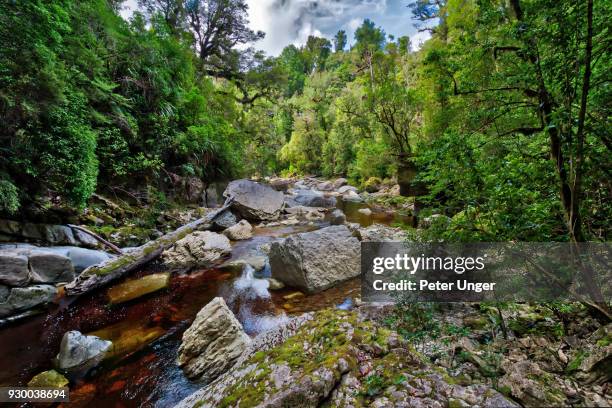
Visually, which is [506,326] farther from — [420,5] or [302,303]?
[420,5]

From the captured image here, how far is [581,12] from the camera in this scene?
1.59 m

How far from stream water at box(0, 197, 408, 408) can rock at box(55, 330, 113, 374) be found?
155 mm

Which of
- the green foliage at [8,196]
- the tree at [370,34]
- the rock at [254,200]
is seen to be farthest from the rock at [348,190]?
the tree at [370,34]

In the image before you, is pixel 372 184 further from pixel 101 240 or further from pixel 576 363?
pixel 576 363

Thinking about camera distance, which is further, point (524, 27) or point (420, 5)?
point (420, 5)

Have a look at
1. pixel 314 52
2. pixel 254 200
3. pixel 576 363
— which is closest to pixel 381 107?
pixel 254 200

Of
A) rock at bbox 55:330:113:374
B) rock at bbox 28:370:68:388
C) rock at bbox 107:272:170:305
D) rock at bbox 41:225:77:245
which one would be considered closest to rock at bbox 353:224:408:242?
rock at bbox 107:272:170:305

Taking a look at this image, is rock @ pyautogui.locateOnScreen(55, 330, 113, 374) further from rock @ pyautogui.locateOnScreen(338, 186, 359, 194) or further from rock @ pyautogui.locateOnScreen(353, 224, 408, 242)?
rock @ pyautogui.locateOnScreen(338, 186, 359, 194)

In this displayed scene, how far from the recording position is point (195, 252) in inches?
289

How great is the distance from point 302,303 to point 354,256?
162 centimetres

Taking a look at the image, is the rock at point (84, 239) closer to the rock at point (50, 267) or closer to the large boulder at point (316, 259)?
the rock at point (50, 267)

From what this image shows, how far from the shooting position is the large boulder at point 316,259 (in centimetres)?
521

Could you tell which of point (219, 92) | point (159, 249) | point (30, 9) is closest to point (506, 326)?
point (159, 249)

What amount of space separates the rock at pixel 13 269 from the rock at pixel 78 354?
83.6 inches
